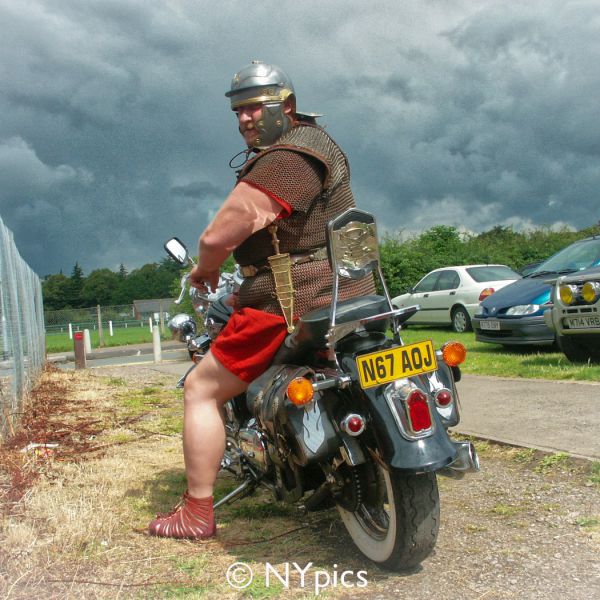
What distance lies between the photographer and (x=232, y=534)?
3406 mm

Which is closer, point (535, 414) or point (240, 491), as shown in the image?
point (240, 491)

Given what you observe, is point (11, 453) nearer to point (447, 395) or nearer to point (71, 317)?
point (447, 395)

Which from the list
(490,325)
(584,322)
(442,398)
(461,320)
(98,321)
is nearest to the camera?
(442,398)

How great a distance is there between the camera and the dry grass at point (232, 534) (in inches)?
108

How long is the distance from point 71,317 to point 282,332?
45.2 meters

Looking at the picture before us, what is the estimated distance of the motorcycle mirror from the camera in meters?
3.96

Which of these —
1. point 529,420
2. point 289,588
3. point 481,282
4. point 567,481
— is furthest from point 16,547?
point 481,282

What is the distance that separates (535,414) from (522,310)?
4608 millimetres

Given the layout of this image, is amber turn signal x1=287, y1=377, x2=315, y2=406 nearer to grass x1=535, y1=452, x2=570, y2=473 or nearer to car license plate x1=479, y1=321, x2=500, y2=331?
grass x1=535, y1=452, x2=570, y2=473

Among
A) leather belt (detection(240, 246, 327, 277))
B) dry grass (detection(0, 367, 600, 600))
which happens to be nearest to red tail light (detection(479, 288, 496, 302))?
dry grass (detection(0, 367, 600, 600))

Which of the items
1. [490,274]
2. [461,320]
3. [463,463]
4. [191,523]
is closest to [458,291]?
[461,320]

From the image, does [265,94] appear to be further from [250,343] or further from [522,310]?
[522,310]

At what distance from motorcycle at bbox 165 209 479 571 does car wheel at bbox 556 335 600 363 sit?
5.07 metres

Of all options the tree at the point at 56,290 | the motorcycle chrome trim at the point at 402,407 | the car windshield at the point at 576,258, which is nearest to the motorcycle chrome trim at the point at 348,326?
the motorcycle chrome trim at the point at 402,407
